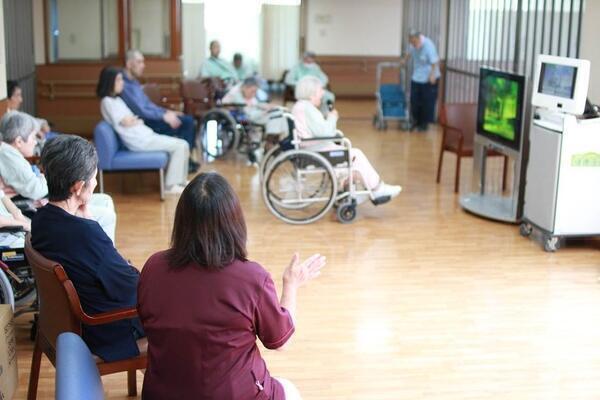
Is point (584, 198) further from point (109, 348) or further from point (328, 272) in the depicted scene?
point (109, 348)

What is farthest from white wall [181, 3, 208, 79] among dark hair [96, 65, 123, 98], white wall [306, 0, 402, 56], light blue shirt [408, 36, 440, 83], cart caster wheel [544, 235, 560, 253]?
cart caster wheel [544, 235, 560, 253]

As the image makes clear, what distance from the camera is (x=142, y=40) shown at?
10844 millimetres

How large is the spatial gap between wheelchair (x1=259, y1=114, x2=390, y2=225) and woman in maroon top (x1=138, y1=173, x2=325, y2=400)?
3.96 meters

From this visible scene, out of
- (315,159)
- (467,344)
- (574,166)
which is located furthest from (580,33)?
(467,344)

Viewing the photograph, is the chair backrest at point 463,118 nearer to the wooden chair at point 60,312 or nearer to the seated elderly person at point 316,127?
the seated elderly person at point 316,127

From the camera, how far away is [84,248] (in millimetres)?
3158

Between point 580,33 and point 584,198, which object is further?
point 580,33

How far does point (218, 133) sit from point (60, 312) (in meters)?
6.36

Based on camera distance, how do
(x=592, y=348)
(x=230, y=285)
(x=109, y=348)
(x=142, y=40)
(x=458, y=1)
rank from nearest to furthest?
1. (x=230, y=285)
2. (x=109, y=348)
3. (x=592, y=348)
4. (x=142, y=40)
5. (x=458, y=1)

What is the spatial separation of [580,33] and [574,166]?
1.85 metres

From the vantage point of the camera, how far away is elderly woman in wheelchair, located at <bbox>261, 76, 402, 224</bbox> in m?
6.65

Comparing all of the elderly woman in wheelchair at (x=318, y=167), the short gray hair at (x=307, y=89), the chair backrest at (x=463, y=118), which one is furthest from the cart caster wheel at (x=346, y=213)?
the chair backrest at (x=463, y=118)

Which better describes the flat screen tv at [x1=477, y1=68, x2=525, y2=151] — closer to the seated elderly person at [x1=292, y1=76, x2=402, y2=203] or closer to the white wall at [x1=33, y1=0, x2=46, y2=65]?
the seated elderly person at [x1=292, y1=76, x2=402, y2=203]

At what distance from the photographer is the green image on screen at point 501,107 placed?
6777 mm
